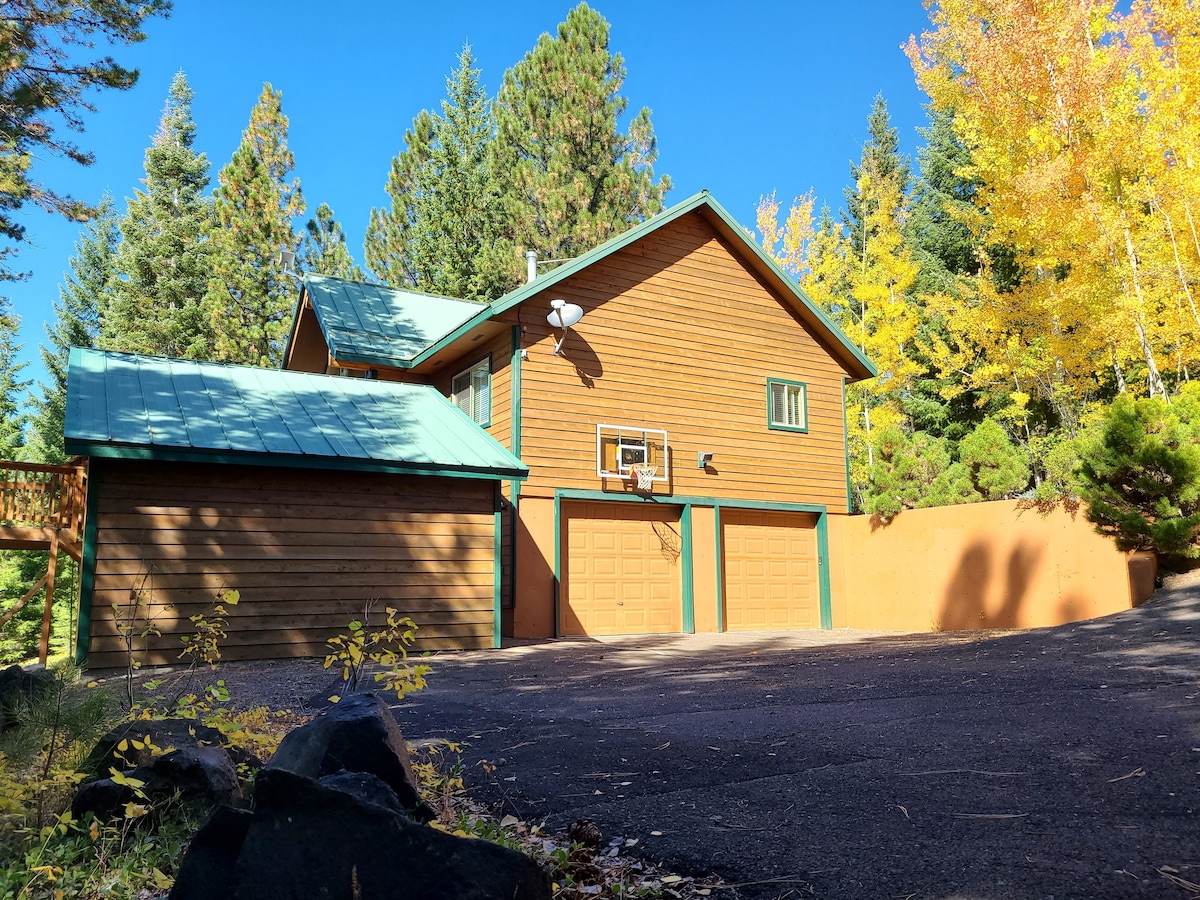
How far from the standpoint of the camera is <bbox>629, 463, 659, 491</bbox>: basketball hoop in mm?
13961

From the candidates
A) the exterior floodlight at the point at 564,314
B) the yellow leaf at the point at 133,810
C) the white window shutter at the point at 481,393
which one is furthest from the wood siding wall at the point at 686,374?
the yellow leaf at the point at 133,810

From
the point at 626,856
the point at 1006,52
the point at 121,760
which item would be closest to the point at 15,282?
the point at 121,760

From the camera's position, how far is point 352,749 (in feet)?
9.61

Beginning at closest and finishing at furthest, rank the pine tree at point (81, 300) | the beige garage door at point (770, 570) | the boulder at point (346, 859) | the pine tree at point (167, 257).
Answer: the boulder at point (346, 859) → the beige garage door at point (770, 570) → the pine tree at point (167, 257) → the pine tree at point (81, 300)

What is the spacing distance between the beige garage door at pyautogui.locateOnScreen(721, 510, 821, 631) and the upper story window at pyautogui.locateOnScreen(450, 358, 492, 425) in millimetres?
4594

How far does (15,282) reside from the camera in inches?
624

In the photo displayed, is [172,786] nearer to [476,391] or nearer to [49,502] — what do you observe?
[49,502]

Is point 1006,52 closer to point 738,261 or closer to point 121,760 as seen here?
point 738,261

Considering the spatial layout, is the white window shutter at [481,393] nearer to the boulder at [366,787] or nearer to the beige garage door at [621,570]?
the beige garage door at [621,570]

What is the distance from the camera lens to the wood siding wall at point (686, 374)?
13.9 meters

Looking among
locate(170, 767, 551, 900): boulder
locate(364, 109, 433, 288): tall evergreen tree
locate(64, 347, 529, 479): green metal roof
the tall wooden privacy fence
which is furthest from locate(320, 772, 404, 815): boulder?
locate(364, 109, 433, 288): tall evergreen tree

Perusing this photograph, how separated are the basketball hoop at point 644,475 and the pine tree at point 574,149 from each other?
14.6 meters

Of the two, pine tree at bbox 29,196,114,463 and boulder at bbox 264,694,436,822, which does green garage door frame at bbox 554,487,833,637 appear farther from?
pine tree at bbox 29,196,114,463

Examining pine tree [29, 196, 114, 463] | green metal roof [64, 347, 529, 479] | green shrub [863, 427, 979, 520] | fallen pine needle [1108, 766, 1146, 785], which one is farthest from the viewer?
pine tree [29, 196, 114, 463]
